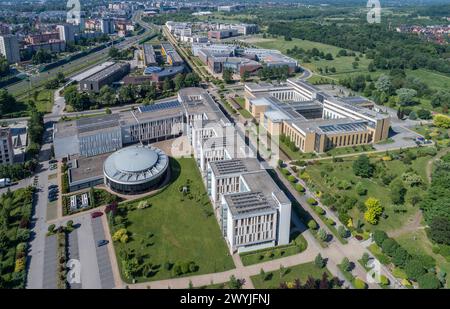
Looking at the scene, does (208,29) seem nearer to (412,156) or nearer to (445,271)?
(412,156)

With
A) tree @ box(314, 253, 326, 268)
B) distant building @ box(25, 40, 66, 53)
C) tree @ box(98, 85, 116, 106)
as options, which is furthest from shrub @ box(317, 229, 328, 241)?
distant building @ box(25, 40, 66, 53)

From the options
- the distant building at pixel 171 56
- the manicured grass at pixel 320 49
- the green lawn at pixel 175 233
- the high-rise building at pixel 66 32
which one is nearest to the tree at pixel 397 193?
the green lawn at pixel 175 233

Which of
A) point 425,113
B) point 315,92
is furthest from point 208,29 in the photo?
point 425,113

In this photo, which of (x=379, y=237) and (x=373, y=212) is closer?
(x=379, y=237)

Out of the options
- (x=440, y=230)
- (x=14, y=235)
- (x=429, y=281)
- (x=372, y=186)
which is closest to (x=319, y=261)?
(x=429, y=281)

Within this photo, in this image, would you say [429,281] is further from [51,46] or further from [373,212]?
[51,46]

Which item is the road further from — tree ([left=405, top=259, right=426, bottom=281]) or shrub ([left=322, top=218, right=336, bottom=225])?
tree ([left=405, top=259, right=426, bottom=281])
